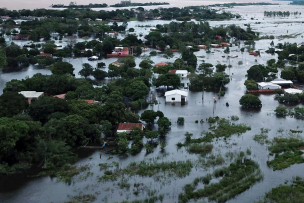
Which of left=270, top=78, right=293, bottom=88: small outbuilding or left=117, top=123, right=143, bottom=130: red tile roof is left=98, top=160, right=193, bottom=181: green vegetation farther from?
left=270, top=78, right=293, bottom=88: small outbuilding

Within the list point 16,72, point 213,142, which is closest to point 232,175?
point 213,142

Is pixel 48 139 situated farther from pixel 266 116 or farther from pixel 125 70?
pixel 125 70

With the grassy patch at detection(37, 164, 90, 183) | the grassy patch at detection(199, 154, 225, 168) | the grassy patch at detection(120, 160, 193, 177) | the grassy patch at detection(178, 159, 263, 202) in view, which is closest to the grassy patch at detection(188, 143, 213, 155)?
the grassy patch at detection(199, 154, 225, 168)

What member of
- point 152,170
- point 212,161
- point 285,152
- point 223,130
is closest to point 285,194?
point 212,161

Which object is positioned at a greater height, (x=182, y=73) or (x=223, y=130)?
(x=182, y=73)

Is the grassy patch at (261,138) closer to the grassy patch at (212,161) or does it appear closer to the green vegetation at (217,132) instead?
the green vegetation at (217,132)

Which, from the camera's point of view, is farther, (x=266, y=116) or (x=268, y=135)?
(x=266, y=116)

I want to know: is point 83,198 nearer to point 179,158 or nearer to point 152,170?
point 152,170
